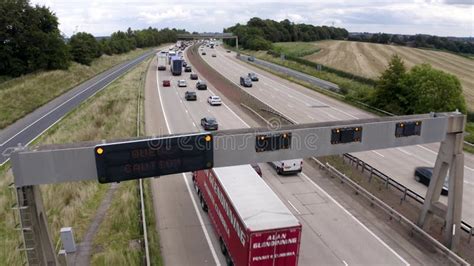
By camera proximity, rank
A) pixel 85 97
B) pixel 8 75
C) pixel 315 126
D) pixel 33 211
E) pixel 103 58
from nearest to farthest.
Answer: pixel 33 211 → pixel 315 126 → pixel 85 97 → pixel 8 75 → pixel 103 58

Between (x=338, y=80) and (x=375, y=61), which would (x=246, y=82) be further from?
(x=375, y=61)

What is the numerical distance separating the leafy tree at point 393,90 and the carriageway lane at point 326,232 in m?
26.6

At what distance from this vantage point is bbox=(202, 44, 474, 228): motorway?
28094 mm

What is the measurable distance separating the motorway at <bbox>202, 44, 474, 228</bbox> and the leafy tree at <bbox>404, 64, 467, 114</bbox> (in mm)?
6068

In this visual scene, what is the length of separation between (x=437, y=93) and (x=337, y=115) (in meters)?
10.9

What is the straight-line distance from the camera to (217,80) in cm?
7675

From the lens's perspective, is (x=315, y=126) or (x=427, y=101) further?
(x=427, y=101)

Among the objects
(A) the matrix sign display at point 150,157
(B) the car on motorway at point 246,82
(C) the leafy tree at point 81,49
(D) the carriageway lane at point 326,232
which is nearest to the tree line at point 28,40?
(C) the leafy tree at point 81,49

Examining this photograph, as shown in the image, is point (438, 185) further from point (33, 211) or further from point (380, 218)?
point (33, 211)

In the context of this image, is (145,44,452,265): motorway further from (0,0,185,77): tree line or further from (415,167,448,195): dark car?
(0,0,185,77): tree line

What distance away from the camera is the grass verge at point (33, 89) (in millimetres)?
50072

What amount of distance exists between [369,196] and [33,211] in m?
17.5

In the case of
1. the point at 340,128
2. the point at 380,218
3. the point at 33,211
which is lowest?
the point at 380,218

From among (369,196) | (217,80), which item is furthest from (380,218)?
(217,80)
